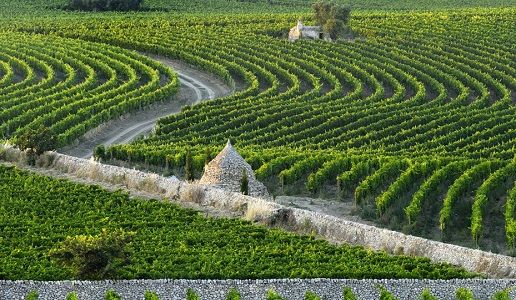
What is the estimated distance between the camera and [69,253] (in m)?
30.3

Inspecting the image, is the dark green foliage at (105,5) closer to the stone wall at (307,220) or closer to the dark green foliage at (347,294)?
the stone wall at (307,220)

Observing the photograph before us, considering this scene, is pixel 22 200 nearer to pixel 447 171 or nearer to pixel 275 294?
pixel 275 294

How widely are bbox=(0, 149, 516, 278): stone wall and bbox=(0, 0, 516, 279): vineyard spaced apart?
4165mm

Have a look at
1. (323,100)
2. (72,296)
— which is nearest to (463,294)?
(72,296)

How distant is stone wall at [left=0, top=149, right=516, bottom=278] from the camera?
34.1 meters

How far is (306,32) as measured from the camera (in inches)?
4053

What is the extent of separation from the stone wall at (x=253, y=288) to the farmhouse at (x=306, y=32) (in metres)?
70.9

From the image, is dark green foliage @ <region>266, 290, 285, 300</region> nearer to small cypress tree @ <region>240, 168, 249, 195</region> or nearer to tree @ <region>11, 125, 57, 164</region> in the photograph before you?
small cypress tree @ <region>240, 168, 249, 195</region>

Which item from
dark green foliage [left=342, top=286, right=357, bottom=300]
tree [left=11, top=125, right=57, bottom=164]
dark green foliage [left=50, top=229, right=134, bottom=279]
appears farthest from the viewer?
tree [left=11, top=125, right=57, bottom=164]

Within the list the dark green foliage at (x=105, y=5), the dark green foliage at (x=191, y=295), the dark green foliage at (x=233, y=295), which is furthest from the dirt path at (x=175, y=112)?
the dark green foliage at (x=105, y=5)

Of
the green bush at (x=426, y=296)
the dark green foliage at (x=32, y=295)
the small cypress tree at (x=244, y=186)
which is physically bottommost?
the small cypress tree at (x=244, y=186)

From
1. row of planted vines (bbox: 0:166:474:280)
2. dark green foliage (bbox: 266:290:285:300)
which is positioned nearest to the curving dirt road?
row of planted vines (bbox: 0:166:474:280)

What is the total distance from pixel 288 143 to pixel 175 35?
47.0m

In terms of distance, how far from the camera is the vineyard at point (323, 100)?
46.3 m
